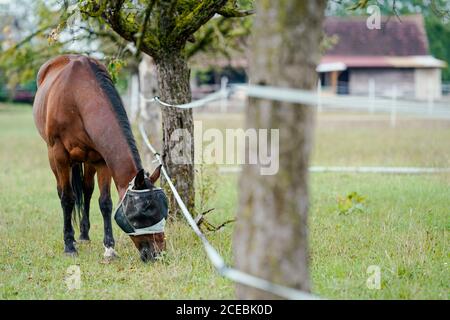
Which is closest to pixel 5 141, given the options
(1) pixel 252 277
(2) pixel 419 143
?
(2) pixel 419 143

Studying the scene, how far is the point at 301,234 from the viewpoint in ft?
11.6

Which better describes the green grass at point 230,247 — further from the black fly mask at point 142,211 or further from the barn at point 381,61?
the barn at point 381,61

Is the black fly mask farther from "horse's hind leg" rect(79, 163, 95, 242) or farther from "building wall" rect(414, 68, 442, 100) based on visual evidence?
"building wall" rect(414, 68, 442, 100)

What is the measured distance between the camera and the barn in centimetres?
4562

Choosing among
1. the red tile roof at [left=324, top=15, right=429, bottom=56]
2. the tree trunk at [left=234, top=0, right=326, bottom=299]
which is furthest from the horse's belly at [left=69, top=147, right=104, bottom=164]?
the red tile roof at [left=324, top=15, right=429, bottom=56]

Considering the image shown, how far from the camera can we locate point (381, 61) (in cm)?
4600

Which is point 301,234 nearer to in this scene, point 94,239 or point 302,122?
point 302,122

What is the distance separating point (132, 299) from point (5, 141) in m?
19.1

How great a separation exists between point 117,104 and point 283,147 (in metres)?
3.18

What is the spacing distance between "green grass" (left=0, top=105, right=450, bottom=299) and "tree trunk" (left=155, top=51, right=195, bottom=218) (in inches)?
20.5

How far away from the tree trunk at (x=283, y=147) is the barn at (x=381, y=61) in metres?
41.6

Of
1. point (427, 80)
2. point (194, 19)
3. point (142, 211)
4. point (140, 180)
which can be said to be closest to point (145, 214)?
point (142, 211)

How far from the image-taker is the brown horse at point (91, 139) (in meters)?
5.93

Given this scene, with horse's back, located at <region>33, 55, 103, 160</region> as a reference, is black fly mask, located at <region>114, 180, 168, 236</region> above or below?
below
